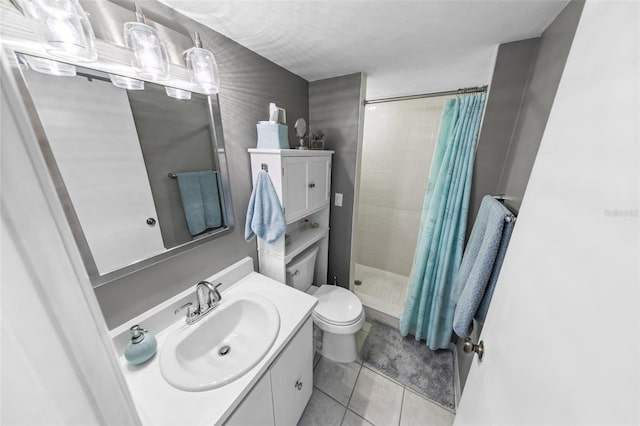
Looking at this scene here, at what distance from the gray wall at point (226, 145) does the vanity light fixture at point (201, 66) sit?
A: 0.10 meters

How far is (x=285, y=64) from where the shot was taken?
135 centimetres

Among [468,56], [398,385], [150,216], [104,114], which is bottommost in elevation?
[398,385]

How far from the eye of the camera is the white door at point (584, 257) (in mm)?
278

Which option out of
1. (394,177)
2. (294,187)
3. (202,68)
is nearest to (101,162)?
(202,68)

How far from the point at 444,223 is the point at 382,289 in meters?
1.28

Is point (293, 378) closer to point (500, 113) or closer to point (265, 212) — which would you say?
point (265, 212)

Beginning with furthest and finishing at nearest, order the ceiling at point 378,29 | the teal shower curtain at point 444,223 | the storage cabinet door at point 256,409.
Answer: the teal shower curtain at point 444,223, the ceiling at point 378,29, the storage cabinet door at point 256,409

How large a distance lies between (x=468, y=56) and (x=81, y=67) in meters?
1.76

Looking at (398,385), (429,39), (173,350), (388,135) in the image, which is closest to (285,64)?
(429,39)

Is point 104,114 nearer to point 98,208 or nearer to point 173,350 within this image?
point 98,208

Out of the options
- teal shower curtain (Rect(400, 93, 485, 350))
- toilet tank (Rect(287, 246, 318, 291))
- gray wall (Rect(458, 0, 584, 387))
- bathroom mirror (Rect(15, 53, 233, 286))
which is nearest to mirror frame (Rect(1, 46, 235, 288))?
bathroom mirror (Rect(15, 53, 233, 286))

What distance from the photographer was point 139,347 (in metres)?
0.78

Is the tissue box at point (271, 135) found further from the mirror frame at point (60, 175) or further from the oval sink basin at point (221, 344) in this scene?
the oval sink basin at point (221, 344)

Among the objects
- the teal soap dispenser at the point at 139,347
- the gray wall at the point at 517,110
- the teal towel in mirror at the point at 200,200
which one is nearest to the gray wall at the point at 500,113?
the gray wall at the point at 517,110
